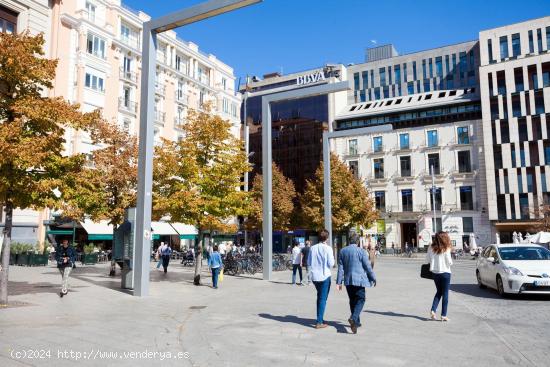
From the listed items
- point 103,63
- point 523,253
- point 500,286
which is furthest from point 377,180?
point 500,286

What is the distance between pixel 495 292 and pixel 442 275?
6.49m

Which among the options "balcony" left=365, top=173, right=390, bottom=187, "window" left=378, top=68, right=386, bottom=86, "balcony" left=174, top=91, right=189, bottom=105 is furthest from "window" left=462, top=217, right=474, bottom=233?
"balcony" left=174, top=91, right=189, bottom=105

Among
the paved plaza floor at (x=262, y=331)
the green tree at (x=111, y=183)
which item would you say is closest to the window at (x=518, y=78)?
the green tree at (x=111, y=183)

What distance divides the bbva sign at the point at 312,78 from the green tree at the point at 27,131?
58.3 metres

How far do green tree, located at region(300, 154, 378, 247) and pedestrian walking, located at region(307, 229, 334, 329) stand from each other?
83.1ft

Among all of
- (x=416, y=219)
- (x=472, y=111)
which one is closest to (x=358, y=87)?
(x=472, y=111)

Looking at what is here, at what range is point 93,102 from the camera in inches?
1471

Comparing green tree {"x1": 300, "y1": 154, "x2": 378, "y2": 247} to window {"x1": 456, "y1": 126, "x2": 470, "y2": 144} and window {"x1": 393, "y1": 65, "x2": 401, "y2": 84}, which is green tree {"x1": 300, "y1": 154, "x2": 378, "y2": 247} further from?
window {"x1": 393, "y1": 65, "x2": 401, "y2": 84}

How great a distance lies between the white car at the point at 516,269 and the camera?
11836mm

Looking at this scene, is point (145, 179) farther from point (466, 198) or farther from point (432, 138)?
point (432, 138)

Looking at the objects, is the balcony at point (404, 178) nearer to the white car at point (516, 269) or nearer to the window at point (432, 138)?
the window at point (432, 138)

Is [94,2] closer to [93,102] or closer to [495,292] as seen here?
[93,102]

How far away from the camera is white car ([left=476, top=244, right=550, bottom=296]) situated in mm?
11836

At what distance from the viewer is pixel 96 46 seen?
38188mm
